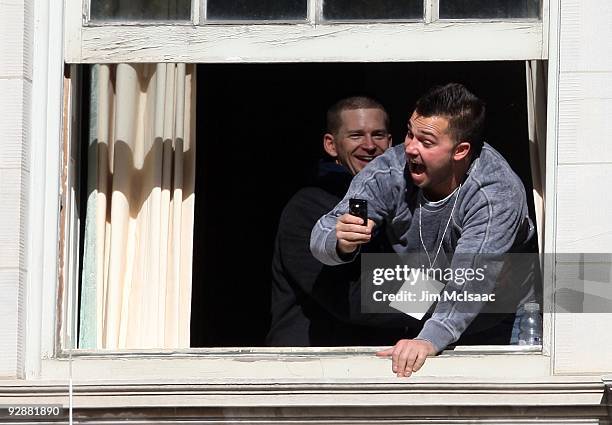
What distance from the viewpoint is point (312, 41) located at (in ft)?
31.9

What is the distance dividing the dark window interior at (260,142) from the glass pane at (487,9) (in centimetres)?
26

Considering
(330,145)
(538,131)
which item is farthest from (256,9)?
(538,131)

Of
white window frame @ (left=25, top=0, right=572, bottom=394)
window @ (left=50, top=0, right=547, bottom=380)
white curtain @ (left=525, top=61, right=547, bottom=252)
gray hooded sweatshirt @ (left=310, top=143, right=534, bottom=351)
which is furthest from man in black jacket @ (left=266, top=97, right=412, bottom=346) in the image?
white curtain @ (left=525, top=61, right=547, bottom=252)

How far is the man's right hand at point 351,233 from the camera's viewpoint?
976cm

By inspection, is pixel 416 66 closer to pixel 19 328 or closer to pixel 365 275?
pixel 365 275

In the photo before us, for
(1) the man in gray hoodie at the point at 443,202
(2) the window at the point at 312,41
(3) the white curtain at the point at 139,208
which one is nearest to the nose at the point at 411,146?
(1) the man in gray hoodie at the point at 443,202

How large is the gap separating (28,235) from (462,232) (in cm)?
207

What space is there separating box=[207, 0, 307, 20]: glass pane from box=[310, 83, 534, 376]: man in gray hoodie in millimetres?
763

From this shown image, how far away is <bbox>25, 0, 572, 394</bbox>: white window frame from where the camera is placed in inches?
373

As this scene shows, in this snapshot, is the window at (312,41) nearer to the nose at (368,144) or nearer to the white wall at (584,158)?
the white wall at (584,158)

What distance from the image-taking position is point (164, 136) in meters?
9.96

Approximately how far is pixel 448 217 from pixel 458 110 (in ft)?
1.71

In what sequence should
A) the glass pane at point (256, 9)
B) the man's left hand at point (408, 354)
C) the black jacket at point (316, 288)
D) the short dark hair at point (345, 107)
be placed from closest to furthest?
the man's left hand at point (408, 354) → the glass pane at point (256, 9) → the black jacket at point (316, 288) → the short dark hair at point (345, 107)

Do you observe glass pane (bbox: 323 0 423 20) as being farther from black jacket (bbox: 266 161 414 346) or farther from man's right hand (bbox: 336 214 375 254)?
man's right hand (bbox: 336 214 375 254)
